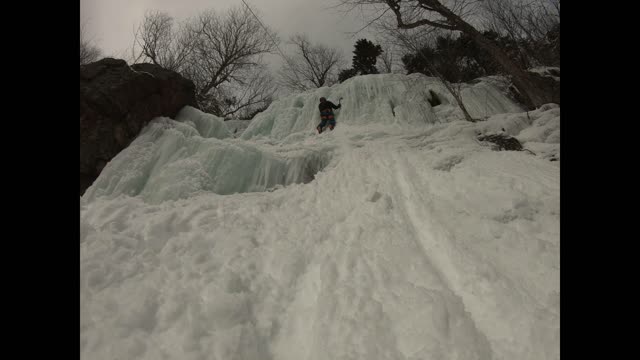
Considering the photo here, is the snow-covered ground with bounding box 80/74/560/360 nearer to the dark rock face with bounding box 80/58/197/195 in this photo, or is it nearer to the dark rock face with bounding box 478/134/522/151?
the dark rock face with bounding box 478/134/522/151

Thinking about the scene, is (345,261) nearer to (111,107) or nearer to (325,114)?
(111,107)

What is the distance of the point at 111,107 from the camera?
4430 mm

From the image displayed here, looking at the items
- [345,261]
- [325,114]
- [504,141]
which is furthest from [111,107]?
[504,141]

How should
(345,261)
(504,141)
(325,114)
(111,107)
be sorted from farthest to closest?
(325,114) < (111,107) < (504,141) < (345,261)

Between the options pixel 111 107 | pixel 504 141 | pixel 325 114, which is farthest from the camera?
pixel 325 114

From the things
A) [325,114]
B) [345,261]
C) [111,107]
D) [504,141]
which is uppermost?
[111,107]

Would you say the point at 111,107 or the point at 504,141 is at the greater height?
the point at 111,107

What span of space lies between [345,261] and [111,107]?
4553 millimetres

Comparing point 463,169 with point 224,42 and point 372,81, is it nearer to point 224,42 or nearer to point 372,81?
point 372,81

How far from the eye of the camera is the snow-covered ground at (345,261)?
1.28m

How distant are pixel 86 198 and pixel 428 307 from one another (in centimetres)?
406

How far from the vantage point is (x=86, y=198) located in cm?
354
